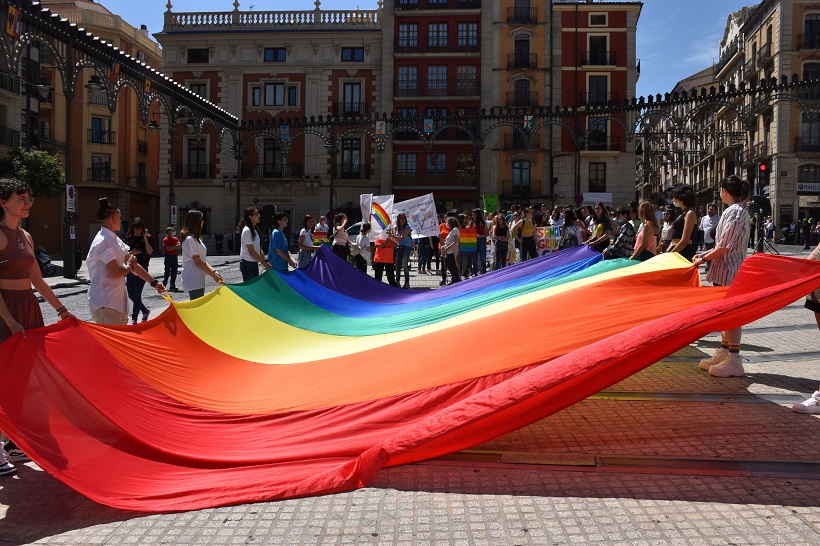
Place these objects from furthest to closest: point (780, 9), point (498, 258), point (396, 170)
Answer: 1. point (396, 170)
2. point (780, 9)
3. point (498, 258)

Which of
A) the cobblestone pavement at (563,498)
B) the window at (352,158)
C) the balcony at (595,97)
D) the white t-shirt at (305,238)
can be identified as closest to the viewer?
the cobblestone pavement at (563,498)

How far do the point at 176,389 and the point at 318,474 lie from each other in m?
1.81

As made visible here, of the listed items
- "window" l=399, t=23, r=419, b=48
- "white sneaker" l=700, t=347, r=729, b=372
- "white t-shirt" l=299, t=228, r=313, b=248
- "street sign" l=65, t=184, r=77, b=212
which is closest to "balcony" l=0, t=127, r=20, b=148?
"window" l=399, t=23, r=419, b=48

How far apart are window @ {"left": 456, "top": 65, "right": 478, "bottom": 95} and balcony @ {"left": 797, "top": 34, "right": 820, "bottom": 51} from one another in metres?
20.1

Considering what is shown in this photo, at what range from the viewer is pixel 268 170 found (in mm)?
51719

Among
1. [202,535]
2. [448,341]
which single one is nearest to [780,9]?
[448,341]

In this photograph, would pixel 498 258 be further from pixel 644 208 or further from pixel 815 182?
pixel 815 182

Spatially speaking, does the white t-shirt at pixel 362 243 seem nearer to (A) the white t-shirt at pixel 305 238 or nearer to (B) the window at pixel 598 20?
(A) the white t-shirt at pixel 305 238

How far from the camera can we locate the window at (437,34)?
51625 mm

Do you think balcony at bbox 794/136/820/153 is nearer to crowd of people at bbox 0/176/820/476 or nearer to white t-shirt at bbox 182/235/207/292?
crowd of people at bbox 0/176/820/476

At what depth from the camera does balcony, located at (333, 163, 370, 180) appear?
51575mm

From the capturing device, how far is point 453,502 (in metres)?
4.26

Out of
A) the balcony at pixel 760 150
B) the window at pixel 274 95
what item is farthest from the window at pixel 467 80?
the balcony at pixel 760 150

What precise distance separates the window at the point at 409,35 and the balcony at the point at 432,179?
28.2 ft
